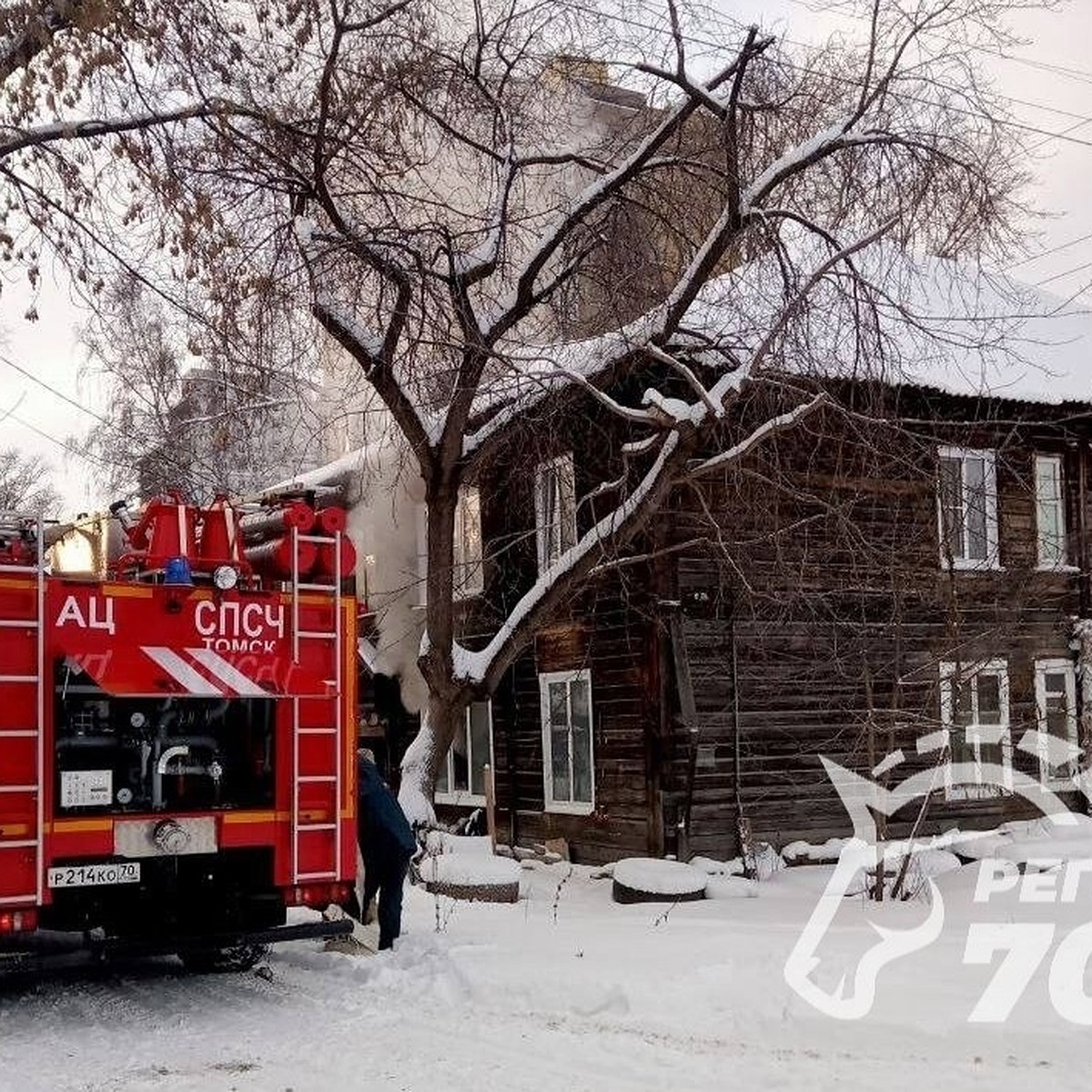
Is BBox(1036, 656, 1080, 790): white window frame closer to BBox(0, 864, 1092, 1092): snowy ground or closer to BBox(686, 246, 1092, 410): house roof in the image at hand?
BBox(686, 246, 1092, 410): house roof

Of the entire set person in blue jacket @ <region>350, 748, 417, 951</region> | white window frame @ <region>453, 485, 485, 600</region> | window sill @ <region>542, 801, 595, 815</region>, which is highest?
white window frame @ <region>453, 485, 485, 600</region>

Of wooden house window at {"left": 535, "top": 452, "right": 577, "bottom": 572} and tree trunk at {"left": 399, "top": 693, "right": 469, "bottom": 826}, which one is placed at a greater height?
wooden house window at {"left": 535, "top": 452, "right": 577, "bottom": 572}

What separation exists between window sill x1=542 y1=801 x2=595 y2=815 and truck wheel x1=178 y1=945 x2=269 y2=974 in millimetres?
8648

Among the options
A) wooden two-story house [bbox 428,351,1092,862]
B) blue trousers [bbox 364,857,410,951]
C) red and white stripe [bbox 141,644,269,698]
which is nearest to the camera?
red and white stripe [bbox 141,644,269,698]

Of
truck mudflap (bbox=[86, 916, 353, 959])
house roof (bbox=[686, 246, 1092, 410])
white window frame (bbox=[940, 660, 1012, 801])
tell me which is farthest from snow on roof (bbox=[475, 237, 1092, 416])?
truck mudflap (bbox=[86, 916, 353, 959])

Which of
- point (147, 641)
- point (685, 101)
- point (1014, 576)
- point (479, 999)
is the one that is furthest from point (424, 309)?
point (1014, 576)

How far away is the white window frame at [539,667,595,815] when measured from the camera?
17641 mm

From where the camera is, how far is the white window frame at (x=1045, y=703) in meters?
18.7

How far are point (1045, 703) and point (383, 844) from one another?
1221cm

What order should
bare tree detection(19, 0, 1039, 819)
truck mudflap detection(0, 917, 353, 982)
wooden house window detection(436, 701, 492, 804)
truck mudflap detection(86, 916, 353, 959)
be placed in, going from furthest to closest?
wooden house window detection(436, 701, 492, 804), bare tree detection(19, 0, 1039, 819), truck mudflap detection(86, 916, 353, 959), truck mudflap detection(0, 917, 353, 982)

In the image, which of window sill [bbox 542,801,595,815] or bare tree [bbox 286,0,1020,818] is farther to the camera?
window sill [bbox 542,801,595,815]

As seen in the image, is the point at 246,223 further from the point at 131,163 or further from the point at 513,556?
the point at 513,556

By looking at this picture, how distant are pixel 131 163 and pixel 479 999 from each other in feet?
20.2

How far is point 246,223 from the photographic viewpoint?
12.6 meters
